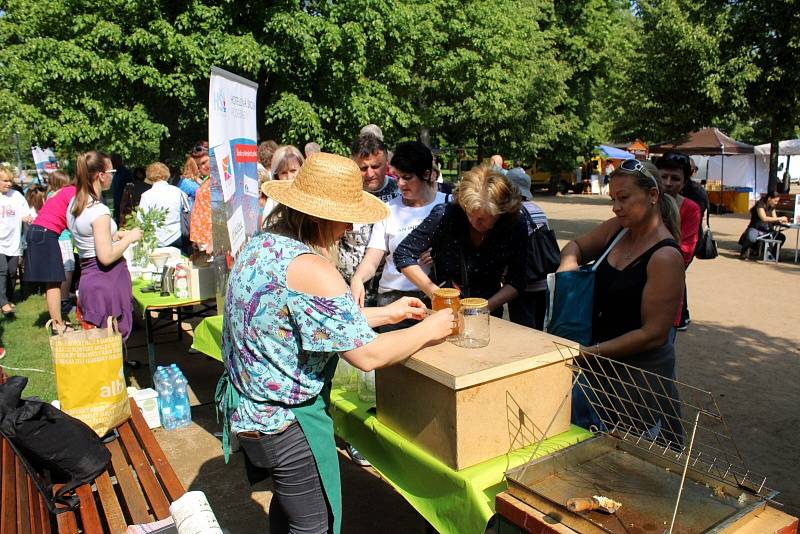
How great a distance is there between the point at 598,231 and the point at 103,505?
A: 257cm

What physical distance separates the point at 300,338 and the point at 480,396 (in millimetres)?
569

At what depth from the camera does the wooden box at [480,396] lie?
1.84 m

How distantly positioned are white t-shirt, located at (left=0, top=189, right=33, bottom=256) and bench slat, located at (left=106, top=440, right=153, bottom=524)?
230 inches

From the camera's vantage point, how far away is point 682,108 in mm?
12211

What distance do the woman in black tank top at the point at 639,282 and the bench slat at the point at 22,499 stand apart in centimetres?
206

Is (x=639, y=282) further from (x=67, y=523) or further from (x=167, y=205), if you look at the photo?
(x=167, y=205)

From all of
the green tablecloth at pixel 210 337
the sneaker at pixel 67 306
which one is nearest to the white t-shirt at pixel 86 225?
the green tablecloth at pixel 210 337

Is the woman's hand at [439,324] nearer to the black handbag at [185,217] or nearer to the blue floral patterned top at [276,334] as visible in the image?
the blue floral patterned top at [276,334]

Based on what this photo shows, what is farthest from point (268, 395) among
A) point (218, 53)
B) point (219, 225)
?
point (218, 53)

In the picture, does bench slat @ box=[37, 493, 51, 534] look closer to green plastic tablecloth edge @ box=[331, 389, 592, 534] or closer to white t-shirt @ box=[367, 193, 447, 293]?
green plastic tablecloth edge @ box=[331, 389, 592, 534]

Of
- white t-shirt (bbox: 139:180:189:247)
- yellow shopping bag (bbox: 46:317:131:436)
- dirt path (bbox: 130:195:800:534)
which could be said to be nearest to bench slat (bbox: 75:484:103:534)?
yellow shopping bag (bbox: 46:317:131:436)

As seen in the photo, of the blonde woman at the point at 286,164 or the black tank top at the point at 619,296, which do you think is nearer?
the black tank top at the point at 619,296

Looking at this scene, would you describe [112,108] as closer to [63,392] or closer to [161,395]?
[161,395]

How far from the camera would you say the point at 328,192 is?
1950 millimetres
